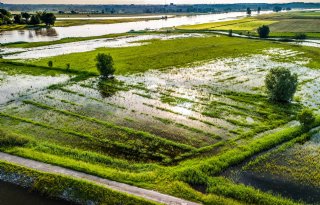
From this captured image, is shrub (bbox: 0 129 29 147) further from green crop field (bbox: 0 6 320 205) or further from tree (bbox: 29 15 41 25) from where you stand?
tree (bbox: 29 15 41 25)

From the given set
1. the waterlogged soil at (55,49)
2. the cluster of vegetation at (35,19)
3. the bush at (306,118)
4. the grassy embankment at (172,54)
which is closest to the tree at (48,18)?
the cluster of vegetation at (35,19)

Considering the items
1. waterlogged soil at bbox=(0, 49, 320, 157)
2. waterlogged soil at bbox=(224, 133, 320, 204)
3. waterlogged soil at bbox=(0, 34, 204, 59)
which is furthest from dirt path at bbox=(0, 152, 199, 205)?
waterlogged soil at bbox=(0, 34, 204, 59)

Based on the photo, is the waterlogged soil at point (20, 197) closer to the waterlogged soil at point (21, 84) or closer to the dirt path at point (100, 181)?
the dirt path at point (100, 181)

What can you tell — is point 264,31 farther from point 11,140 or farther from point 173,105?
point 11,140

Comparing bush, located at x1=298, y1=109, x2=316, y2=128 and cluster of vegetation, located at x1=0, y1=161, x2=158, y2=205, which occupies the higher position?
bush, located at x1=298, y1=109, x2=316, y2=128

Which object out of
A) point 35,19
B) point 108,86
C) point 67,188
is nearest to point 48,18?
point 35,19
